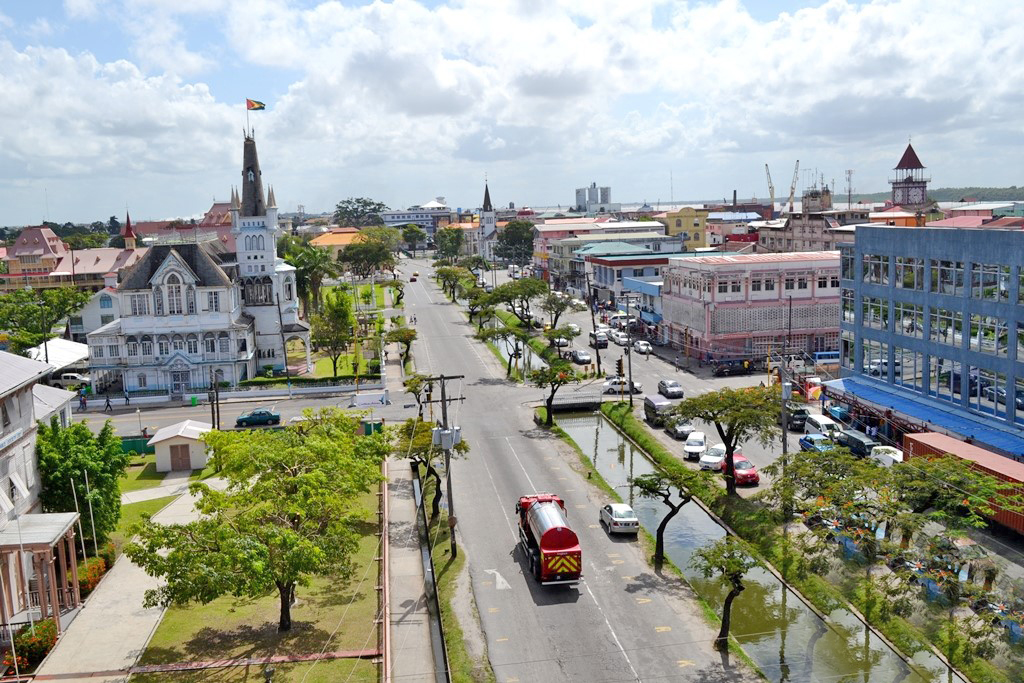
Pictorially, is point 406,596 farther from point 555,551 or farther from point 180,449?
point 180,449

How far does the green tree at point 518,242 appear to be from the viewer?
6850 inches

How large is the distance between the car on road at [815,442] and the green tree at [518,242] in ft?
416

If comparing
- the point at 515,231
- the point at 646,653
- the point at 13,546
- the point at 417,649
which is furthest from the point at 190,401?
the point at 515,231

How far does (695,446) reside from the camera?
48656mm

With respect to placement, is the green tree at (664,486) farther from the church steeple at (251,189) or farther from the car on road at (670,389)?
the church steeple at (251,189)

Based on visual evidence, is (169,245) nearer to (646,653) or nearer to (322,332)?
(322,332)

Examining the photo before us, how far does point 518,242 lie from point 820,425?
12833cm

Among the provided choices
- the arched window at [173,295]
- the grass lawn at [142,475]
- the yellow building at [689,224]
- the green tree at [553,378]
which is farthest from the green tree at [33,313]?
the yellow building at [689,224]

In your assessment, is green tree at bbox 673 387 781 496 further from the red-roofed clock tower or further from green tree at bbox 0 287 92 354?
the red-roofed clock tower

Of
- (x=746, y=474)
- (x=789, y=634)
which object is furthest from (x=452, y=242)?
A: (x=789, y=634)

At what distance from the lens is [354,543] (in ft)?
95.5

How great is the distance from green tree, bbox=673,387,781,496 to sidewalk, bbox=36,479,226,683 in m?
23.5

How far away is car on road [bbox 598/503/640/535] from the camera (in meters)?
37.5

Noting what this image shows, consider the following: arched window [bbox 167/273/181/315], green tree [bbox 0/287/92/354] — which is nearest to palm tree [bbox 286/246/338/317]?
green tree [bbox 0/287/92/354]
